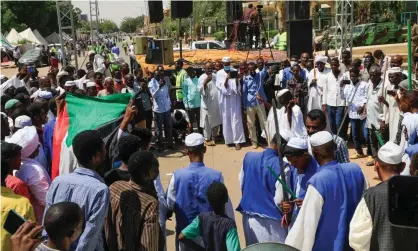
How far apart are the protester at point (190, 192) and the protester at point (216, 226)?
249 millimetres

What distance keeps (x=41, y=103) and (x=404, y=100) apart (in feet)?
14.3

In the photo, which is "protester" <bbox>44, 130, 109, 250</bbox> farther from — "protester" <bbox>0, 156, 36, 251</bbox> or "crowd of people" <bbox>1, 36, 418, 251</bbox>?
"protester" <bbox>0, 156, 36, 251</bbox>

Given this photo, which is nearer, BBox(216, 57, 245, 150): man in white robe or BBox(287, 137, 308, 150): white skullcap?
BBox(287, 137, 308, 150): white skullcap

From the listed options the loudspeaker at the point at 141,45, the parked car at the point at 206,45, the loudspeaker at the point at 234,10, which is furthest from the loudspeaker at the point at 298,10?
the loudspeaker at the point at 141,45

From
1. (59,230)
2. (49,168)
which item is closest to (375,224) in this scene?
(59,230)

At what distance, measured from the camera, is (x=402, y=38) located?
22469mm

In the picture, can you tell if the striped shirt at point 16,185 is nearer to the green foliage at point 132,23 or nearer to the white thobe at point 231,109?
the white thobe at point 231,109

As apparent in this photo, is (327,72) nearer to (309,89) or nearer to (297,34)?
(309,89)

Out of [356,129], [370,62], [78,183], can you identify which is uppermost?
[370,62]

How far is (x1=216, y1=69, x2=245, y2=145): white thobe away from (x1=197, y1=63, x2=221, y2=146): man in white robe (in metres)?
0.15

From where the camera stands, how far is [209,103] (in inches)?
391

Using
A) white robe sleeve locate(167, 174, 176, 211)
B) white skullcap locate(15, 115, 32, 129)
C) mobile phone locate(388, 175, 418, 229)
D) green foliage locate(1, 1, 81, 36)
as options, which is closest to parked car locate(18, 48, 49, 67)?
green foliage locate(1, 1, 81, 36)

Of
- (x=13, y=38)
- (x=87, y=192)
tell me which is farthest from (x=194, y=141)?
(x=13, y=38)

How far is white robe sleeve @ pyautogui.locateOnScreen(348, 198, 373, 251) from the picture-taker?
288 centimetres
